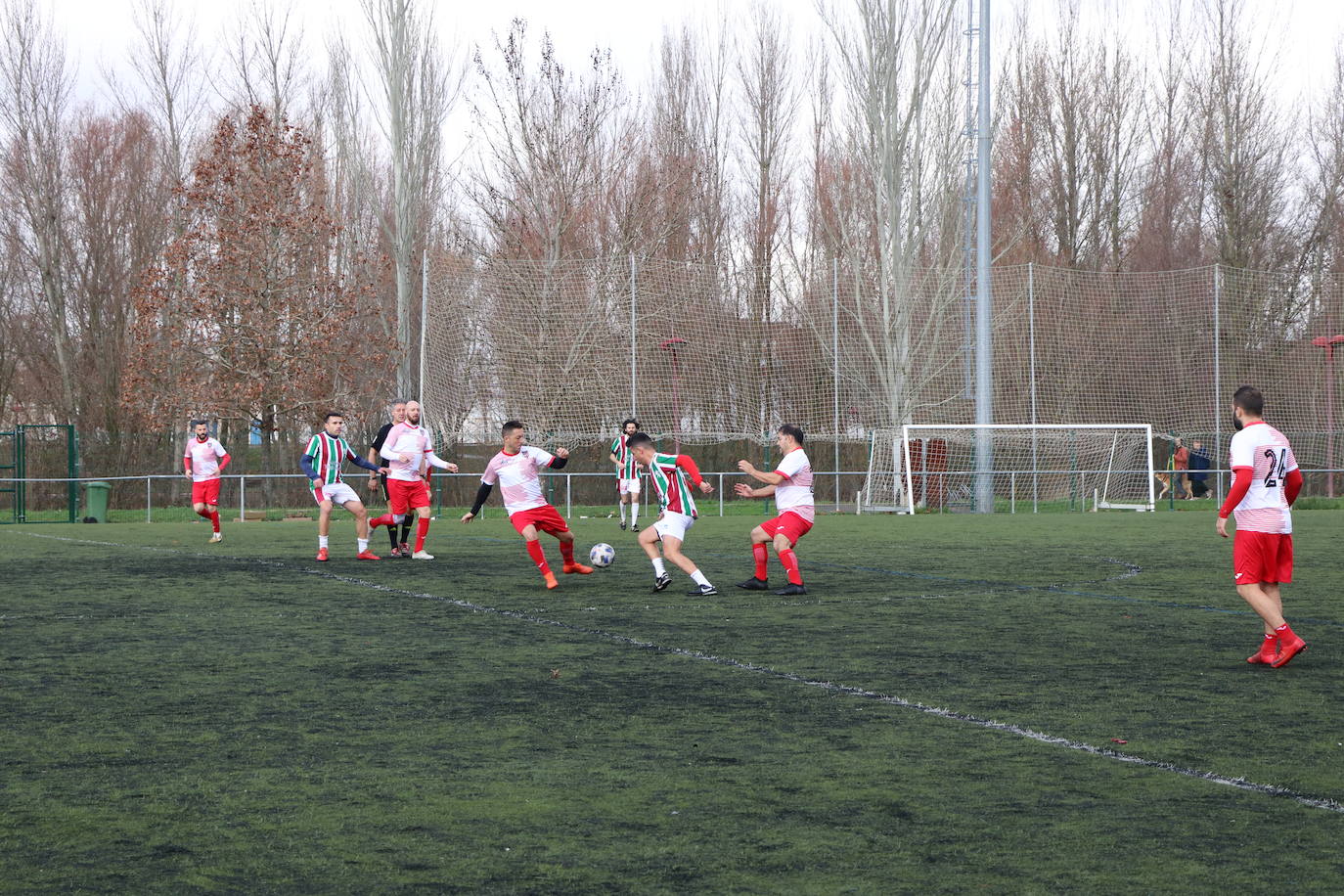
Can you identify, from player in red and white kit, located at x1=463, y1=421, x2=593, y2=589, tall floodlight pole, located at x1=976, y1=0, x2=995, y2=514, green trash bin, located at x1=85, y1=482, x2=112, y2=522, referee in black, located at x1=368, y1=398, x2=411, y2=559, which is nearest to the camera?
player in red and white kit, located at x1=463, y1=421, x2=593, y2=589

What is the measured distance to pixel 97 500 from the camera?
27.5 meters

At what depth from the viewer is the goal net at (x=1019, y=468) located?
2880 cm

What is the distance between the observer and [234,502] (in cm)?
3394

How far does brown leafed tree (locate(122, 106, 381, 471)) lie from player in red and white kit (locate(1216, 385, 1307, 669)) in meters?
26.9

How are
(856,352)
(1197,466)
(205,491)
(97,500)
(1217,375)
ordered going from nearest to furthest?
(205,491) < (97,500) < (1217,375) < (856,352) < (1197,466)

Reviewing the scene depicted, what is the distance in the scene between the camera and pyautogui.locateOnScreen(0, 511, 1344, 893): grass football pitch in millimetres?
4031

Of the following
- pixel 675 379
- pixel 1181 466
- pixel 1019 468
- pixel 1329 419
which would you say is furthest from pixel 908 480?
pixel 1329 419

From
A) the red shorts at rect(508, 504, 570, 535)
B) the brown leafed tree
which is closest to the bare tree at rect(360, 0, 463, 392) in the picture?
the brown leafed tree

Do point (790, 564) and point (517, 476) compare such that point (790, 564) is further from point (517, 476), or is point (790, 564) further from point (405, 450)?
point (405, 450)

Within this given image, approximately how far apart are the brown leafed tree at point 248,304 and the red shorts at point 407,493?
17338 mm

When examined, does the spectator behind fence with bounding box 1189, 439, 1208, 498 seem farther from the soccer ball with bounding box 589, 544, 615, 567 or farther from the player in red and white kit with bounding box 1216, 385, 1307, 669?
the player in red and white kit with bounding box 1216, 385, 1307, 669

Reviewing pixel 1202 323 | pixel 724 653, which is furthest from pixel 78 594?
pixel 1202 323

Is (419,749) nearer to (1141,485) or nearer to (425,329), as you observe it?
(425,329)

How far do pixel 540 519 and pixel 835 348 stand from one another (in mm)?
18633
